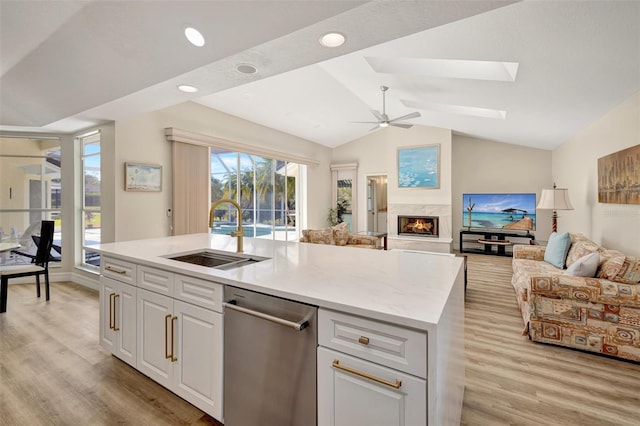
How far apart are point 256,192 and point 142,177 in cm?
260

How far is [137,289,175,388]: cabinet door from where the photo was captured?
1789 mm

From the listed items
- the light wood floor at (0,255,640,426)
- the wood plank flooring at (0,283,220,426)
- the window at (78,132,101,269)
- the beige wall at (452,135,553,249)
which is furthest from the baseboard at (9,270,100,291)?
the beige wall at (452,135,553,249)

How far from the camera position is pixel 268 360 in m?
1.37

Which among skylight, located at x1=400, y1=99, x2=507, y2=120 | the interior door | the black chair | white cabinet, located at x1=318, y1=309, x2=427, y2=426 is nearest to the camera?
white cabinet, located at x1=318, y1=309, x2=427, y2=426

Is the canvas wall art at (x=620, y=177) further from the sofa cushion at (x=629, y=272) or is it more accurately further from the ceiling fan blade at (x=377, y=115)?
the ceiling fan blade at (x=377, y=115)

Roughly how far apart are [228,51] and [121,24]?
783 millimetres

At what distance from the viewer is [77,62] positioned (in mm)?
2486

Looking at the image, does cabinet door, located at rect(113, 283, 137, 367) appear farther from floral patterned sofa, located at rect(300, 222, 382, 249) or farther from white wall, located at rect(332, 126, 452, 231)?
white wall, located at rect(332, 126, 452, 231)

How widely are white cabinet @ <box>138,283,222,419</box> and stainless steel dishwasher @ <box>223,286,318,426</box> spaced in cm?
9

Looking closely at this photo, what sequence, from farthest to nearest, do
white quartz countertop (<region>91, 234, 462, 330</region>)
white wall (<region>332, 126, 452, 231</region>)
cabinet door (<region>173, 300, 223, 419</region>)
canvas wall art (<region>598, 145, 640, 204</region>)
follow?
white wall (<region>332, 126, 452, 231</region>) → canvas wall art (<region>598, 145, 640, 204</region>) → cabinet door (<region>173, 300, 223, 419</region>) → white quartz countertop (<region>91, 234, 462, 330</region>)

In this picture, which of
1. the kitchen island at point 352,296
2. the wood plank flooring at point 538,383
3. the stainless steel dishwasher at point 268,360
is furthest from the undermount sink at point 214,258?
the wood plank flooring at point 538,383

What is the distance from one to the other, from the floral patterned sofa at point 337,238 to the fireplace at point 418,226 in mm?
2471

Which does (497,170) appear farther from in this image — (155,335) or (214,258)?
(155,335)

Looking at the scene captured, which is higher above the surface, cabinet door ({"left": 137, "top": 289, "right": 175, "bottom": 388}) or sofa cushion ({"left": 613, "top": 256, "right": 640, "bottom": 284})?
sofa cushion ({"left": 613, "top": 256, "right": 640, "bottom": 284})
